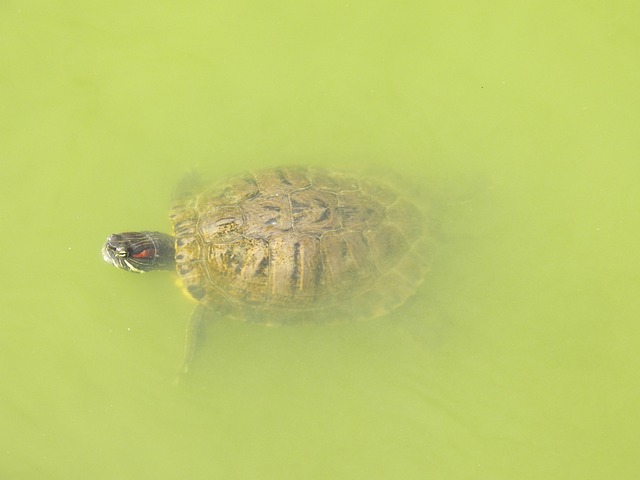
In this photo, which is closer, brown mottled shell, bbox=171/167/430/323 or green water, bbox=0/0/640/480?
brown mottled shell, bbox=171/167/430/323

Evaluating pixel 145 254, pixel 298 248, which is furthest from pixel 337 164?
pixel 145 254

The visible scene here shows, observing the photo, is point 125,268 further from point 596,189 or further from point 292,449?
point 596,189

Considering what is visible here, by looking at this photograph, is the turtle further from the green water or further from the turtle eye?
the green water

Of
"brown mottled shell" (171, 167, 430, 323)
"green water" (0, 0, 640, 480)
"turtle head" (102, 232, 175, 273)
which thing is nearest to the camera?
"brown mottled shell" (171, 167, 430, 323)

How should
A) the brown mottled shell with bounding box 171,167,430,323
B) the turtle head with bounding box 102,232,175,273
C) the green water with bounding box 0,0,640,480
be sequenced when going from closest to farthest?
the brown mottled shell with bounding box 171,167,430,323, the turtle head with bounding box 102,232,175,273, the green water with bounding box 0,0,640,480

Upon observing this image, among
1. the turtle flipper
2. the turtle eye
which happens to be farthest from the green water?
the turtle eye

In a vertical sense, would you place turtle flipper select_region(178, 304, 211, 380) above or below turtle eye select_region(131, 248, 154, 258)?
below

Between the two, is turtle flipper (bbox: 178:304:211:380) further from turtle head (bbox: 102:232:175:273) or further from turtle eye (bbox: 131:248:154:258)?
turtle eye (bbox: 131:248:154:258)
